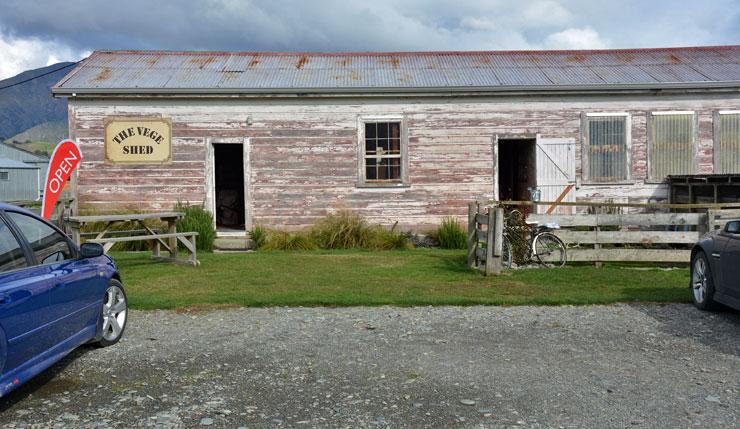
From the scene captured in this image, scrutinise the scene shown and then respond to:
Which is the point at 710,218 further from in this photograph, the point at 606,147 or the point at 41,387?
the point at 41,387

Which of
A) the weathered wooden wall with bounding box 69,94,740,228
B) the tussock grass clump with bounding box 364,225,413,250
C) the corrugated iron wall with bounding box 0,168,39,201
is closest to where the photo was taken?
the tussock grass clump with bounding box 364,225,413,250

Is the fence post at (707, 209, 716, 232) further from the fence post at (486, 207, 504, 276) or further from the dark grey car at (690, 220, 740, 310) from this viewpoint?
the fence post at (486, 207, 504, 276)

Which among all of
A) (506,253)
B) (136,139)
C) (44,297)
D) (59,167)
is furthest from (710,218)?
(136,139)

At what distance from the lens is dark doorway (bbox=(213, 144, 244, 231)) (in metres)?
19.9

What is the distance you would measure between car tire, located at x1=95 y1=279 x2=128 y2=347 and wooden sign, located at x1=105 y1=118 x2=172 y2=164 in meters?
9.31

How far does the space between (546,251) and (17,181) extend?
4775 centimetres

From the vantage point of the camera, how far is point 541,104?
1556 cm

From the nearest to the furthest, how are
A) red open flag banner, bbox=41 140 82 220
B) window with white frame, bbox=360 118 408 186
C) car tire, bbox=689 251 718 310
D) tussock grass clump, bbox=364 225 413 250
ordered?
car tire, bbox=689 251 718 310 < red open flag banner, bbox=41 140 82 220 < tussock grass clump, bbox=364 225 413 250 < window with white frame, bbox=360 118 408 186

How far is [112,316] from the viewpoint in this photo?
6.33 metres

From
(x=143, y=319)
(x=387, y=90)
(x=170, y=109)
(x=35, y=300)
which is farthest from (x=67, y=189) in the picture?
(x=35, y=300)

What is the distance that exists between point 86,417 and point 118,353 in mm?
1687

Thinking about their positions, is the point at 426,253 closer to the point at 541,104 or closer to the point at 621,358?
the point at 541,104

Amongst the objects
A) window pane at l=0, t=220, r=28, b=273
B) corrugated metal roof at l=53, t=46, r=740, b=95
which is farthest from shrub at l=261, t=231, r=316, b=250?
window pane at l=0, t=220, r=28, b=273

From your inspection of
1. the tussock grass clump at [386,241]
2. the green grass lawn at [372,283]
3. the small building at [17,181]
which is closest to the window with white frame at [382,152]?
the tussock grass clump at [386,241]
